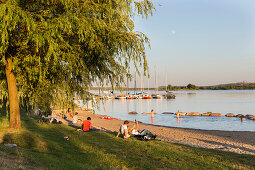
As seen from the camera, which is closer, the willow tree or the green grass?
the green grass

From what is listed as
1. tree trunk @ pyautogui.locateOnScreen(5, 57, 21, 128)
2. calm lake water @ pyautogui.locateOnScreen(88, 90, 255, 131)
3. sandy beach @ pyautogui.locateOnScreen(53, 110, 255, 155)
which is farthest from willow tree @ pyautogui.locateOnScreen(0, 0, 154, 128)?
sandy beach @ pyautogui.locateOnScreen(53, 110, 255, 155)

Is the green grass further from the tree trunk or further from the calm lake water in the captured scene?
the calm lake water

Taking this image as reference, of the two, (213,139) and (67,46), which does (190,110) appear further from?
(67,46)

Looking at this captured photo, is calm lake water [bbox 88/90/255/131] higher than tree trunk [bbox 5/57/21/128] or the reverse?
the reverse

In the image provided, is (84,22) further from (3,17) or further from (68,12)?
(3,17)

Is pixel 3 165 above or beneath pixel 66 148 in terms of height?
above

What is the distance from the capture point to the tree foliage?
891 centimetres

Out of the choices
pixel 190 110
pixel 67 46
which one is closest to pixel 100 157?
pixel 67 46

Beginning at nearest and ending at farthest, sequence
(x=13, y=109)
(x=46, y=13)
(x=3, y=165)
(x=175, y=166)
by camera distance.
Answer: (x=3, y=165) → (x=175, y=166) → (x=46, y=13) → (x=13, y=109)

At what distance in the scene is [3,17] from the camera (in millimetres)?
7836

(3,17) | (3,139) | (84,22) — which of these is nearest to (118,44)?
(84,22)

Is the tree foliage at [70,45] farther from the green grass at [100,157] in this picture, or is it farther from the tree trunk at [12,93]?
the green grass at [100,157]

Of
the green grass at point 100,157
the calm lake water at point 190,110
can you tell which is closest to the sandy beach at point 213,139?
the green grass at point 100,157

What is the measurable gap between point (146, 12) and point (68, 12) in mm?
3930
